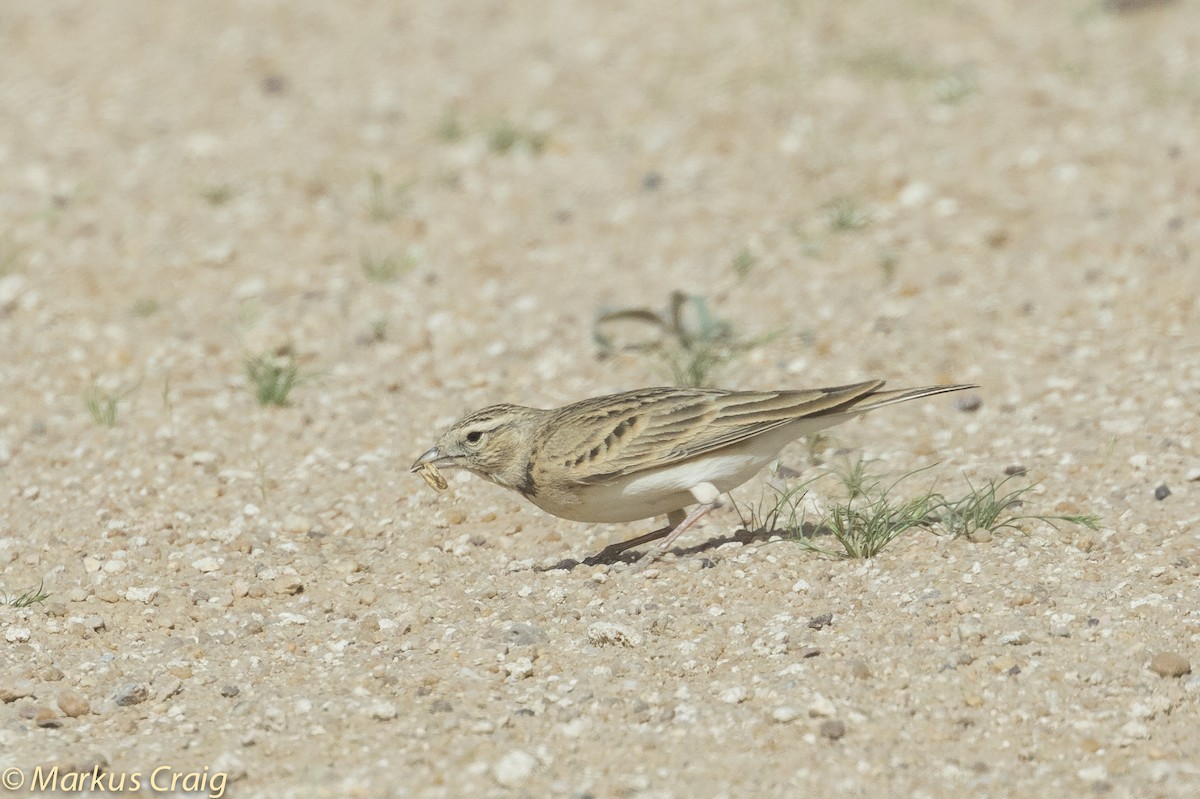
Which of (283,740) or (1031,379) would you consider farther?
(1031,379)

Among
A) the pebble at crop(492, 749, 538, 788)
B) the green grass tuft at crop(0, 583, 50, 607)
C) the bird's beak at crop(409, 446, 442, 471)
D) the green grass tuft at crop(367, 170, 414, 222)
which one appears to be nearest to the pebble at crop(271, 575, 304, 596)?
the bird's beak at crop(409, 446, 442, 471)

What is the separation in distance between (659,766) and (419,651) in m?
1.31

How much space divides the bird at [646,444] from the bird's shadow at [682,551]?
0.03 metres

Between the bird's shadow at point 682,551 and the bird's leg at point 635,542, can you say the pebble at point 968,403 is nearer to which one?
the bird's shadow at point 682,551

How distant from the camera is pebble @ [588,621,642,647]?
5.67 m

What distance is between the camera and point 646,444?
20.8ft

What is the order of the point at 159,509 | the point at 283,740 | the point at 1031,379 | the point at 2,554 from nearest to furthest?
the point at 283,740 < the point at 2,554 < the point at 159,509 < the point at 1031,379

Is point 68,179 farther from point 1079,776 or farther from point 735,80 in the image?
point 1079,776

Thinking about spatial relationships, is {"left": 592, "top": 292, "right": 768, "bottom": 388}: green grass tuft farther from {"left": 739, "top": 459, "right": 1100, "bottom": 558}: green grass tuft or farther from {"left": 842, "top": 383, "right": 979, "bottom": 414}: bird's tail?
{"left": 842, "top": 383, "right": 979, "bottom": 414}: bird's tail

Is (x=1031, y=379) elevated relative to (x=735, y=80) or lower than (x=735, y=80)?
lower

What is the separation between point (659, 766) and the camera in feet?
15.7

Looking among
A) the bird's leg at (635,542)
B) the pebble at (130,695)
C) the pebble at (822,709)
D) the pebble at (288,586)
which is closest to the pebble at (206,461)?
the pebble at (288,586)

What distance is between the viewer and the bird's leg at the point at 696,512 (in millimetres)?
6395

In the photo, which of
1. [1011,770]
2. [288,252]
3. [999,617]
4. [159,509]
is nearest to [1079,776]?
[1011,770]
